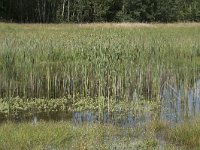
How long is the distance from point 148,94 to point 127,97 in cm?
91

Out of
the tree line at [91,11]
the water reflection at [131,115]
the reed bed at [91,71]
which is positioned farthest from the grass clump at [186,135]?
the tree line at [91,11]

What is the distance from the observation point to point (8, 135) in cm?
742

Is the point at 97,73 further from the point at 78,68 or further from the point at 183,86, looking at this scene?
the point at 183,86

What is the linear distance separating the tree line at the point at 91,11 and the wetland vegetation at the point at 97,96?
36.8m

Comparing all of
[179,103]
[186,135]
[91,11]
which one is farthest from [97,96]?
[91,11]

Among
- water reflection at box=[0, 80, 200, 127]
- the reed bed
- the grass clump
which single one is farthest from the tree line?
the grass clump

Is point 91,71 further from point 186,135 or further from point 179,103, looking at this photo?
point 186,135

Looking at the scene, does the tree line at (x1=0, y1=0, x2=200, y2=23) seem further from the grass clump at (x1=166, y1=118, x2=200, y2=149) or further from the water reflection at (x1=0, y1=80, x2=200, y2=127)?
the grass clump at (x1=166, y1=118, x2=200, y2=149)

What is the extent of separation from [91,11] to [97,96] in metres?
45.4

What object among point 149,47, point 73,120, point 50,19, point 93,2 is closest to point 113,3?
point 93,2

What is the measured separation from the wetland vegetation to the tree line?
36826 mm

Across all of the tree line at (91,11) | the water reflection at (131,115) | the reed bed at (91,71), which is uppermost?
the tree line at (91,11)

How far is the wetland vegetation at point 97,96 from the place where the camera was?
24.6 feet

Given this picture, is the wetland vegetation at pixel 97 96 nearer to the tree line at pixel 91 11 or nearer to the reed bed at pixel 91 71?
the reed bed at pixel 91 71
